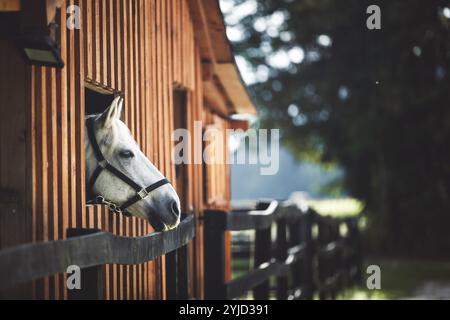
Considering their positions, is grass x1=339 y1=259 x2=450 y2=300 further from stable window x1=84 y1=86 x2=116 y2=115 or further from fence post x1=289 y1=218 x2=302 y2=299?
stable window x1=84 y1=86 x2=116 y2=115

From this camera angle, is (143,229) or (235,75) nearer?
(143,229)

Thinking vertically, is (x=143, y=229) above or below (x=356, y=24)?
below

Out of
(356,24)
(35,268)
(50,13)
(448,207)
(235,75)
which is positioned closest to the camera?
(35,268)

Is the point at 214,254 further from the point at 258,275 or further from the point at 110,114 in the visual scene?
the point at 110,114

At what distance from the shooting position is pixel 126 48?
19.3ft

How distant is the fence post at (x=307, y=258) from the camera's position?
9.39m

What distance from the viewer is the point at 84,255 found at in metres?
3.36

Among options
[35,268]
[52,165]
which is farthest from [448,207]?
[35,268]

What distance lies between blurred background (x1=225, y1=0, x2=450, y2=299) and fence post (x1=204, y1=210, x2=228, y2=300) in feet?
31.7

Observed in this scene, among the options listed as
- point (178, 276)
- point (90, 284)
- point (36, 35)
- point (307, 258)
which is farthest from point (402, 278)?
point (36, 35)

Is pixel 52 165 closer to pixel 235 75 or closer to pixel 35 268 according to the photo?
pixel 35 268

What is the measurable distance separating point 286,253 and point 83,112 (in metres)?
3.93

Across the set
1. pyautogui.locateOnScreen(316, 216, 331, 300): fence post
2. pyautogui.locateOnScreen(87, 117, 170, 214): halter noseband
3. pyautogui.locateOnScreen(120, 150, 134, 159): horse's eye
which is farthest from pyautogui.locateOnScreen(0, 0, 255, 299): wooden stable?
pyautogui.locateOnScreen(316, 216, 331, 300): fence post
